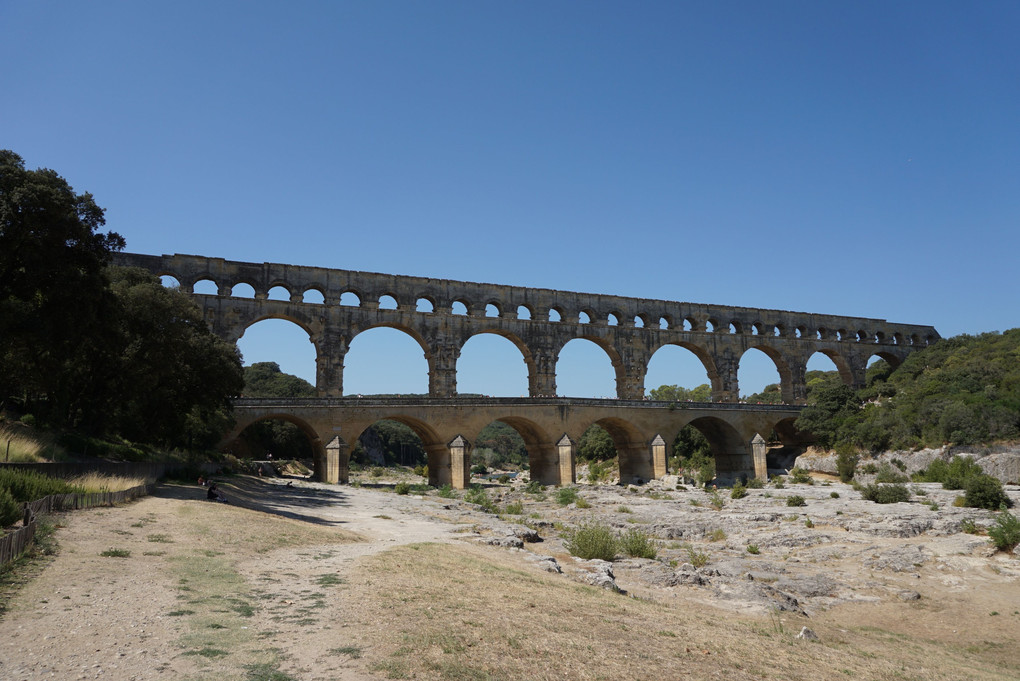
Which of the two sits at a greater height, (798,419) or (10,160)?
(10,160)

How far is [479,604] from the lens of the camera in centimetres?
681

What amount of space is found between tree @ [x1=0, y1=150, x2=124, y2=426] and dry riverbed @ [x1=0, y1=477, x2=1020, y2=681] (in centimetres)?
431

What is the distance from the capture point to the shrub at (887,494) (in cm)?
2178

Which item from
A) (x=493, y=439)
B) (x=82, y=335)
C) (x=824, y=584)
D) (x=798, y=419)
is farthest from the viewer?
(x=493, y=439)

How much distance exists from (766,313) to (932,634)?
39.3 metres

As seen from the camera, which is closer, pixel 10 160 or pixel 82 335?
pixel 10 160

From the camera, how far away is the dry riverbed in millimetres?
4969

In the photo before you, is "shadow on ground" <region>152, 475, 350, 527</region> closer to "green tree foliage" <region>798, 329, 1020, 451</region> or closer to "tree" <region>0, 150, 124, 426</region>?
"tree" <region>0, 150, 124, 426</region>

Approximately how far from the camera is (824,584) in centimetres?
1123

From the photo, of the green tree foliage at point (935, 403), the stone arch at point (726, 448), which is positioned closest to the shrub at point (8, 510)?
the stone arch at point (726, 448)

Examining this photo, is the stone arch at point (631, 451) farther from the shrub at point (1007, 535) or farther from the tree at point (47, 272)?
the tree at point (47, 272)

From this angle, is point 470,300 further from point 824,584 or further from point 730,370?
point 824,584

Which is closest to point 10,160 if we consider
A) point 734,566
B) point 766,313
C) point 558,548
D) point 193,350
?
point 193,350

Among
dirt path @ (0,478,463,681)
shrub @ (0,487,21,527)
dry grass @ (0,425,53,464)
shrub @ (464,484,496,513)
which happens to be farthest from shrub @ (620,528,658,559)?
dry grass @ (0,425,53,464)
